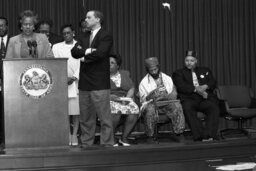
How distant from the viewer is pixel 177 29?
384 inches

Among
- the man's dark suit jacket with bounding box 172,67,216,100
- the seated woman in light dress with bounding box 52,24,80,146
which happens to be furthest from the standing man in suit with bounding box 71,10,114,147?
the man's dark suit jacket with bounding box 172,67,216,100

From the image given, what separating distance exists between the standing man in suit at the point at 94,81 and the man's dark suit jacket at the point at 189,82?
1.77 metres

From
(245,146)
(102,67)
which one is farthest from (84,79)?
(245,146)

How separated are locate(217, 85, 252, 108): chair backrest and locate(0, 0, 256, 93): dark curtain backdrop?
3.26 feet

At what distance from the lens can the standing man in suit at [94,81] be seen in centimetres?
632

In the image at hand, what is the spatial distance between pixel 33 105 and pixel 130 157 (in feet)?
3.70

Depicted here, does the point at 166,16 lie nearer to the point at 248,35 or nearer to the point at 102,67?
the point at 248,35

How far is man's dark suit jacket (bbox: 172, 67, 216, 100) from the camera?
789cm

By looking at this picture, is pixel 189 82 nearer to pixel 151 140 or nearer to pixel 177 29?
pixel 151 140

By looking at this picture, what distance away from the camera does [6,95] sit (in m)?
5.88

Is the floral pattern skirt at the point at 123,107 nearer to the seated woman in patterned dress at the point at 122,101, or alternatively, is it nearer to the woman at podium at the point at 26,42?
the seated woman in patterned dress at the point at 122,101

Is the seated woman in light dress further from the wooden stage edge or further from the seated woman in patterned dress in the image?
the wooden stage edge

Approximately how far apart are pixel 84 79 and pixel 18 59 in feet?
2.74

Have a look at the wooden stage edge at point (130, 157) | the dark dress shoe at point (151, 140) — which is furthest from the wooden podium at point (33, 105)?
the dark dress shoe at point (151, 140)
